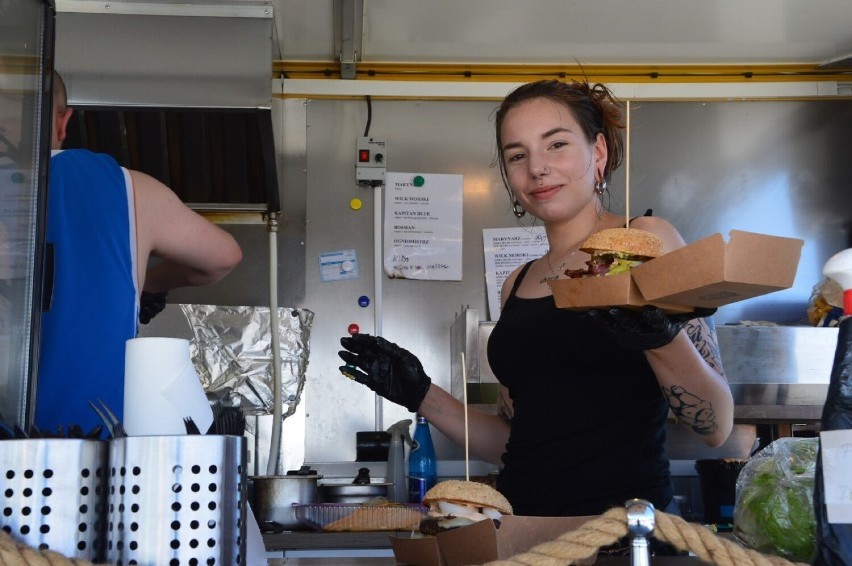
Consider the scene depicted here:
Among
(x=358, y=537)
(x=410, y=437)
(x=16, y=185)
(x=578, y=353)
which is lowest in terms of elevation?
(x=358, y=537)

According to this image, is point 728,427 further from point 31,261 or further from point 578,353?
point 31,261

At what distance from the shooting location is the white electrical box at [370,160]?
3.60m

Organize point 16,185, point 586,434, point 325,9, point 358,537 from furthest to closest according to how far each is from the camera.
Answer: point 325,9, point 358,537, point 586,434, point 16,185

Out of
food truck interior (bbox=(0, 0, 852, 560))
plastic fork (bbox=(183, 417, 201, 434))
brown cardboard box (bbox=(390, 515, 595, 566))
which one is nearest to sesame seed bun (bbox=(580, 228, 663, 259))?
brown cardboard box (bbox=(390, 515, 595, 566))

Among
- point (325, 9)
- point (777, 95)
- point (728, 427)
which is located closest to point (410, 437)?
point (325, 9)

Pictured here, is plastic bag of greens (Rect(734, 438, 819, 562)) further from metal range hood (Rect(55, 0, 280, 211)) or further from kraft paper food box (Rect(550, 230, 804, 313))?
metal range hood (Rect(55, 0, 280, 211))

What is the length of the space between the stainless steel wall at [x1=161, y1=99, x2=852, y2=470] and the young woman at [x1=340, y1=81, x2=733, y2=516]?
1.42m

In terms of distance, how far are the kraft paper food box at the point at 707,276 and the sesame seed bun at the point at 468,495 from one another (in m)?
0.34

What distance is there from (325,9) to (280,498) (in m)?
1.67

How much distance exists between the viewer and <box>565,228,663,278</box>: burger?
1400 millimetres

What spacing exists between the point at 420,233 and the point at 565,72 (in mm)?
881

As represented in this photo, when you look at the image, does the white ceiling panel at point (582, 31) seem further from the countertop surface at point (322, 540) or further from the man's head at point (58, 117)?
the countertop surface at point (322, 540)

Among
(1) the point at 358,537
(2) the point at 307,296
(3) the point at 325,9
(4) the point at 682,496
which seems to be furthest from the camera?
(2) the point at 307,296

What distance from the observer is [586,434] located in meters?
1.77
